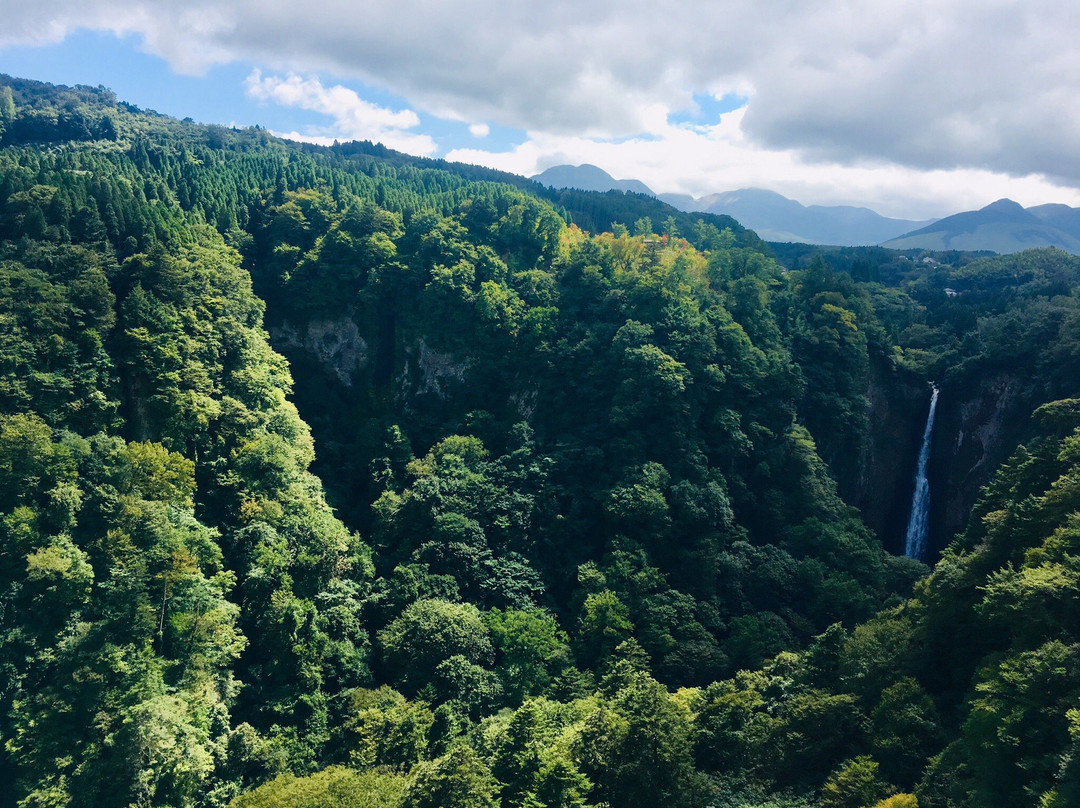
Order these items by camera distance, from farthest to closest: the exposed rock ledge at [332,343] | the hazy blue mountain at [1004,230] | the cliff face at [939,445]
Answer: the hazy blue mountain at [1004,230] → the exposed rock ledge at [332,343] → the cliff face at [939,445]

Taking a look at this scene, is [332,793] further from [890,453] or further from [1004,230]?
[1004,230]

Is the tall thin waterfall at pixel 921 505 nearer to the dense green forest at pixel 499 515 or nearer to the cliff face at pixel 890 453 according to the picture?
the cliff face at pixel 890 453

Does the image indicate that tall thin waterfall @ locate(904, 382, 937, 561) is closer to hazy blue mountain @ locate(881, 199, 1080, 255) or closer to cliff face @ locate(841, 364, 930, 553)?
cliff face @ locate(841, 364, 930, 553)

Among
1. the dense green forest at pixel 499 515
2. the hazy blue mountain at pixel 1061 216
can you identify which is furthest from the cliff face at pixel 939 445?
the hazy blue mountain at pixel 1061 216

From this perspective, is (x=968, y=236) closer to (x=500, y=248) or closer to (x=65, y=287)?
(x=500, y=248)

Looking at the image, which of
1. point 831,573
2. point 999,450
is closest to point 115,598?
point 831,573

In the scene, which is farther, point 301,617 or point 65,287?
point 65,287
